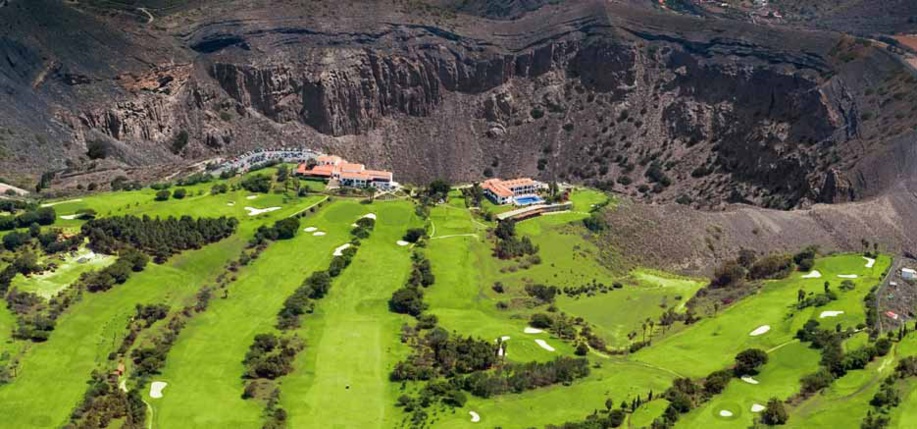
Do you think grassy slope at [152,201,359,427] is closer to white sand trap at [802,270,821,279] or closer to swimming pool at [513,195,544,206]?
swimming pool at [513,195,544,206]

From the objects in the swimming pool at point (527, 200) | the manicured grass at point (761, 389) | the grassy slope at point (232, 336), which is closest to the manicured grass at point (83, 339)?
the grassy slope at point (232, 336)

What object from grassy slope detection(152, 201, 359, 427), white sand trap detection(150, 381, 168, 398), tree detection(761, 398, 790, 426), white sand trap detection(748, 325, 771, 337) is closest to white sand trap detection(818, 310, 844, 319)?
white sand trap detection(748, 325, 771, 337)

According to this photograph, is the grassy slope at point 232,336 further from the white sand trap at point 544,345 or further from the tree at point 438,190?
the white sand trap at point 544,345

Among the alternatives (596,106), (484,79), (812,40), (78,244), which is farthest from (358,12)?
(78,244)

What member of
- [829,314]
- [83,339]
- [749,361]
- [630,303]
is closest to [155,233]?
[83,339]

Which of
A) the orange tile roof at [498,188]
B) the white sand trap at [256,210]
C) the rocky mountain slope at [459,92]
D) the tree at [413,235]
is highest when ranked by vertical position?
the rocky mountain slope at [459,92]
